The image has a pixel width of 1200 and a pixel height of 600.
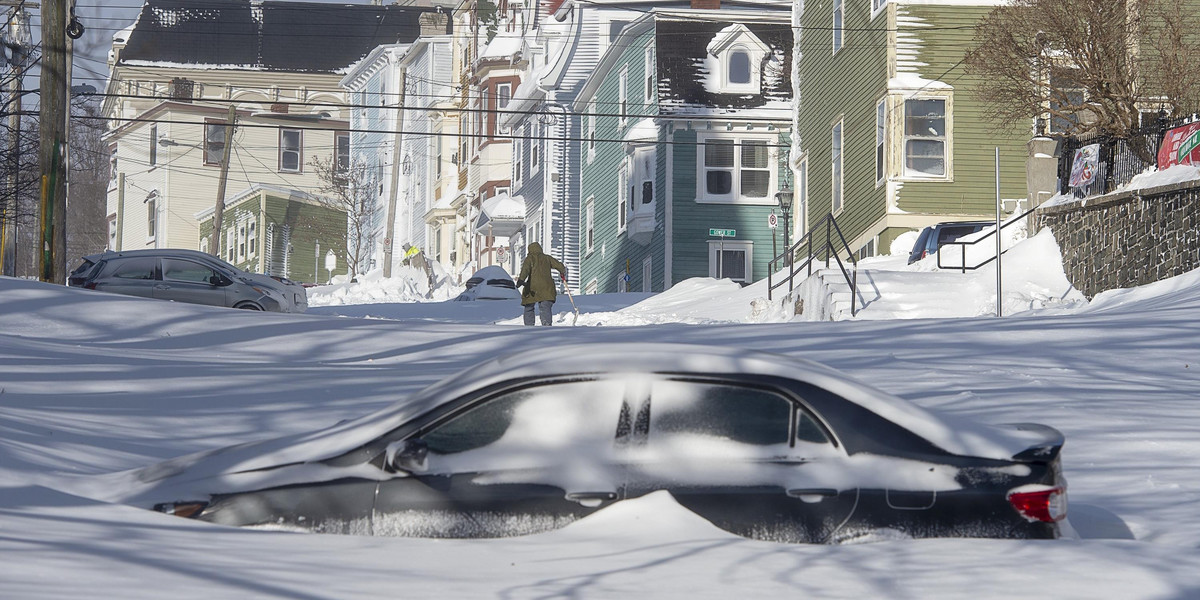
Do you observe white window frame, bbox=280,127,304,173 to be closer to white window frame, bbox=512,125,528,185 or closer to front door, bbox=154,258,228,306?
white window frame, bbox=512,125,528,185

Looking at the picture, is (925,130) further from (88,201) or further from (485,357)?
(88,201)

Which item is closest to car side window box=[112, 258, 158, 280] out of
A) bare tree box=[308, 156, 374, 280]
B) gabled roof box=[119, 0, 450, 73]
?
bare tree box=[308, 156, 374, 280]

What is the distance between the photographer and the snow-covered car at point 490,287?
43500mm

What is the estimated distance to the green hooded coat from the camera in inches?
937

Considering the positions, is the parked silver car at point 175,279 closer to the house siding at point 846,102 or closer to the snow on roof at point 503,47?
the house siding at point 846,102

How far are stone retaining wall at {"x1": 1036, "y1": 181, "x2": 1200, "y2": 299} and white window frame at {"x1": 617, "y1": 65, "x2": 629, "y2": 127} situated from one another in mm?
Result: 24148

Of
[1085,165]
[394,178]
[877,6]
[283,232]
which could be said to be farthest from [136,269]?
[283,232]

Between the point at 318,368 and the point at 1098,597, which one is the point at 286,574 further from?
the point at 318,368

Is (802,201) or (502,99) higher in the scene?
(502,99)

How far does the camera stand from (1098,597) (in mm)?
5414

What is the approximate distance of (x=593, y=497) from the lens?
20.2ft

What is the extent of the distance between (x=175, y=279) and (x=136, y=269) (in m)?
0.79

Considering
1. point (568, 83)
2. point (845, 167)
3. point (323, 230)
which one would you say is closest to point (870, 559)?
point (845, 167)

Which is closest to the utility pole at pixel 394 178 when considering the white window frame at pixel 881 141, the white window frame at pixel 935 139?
the white window frame at pixel 881 141
